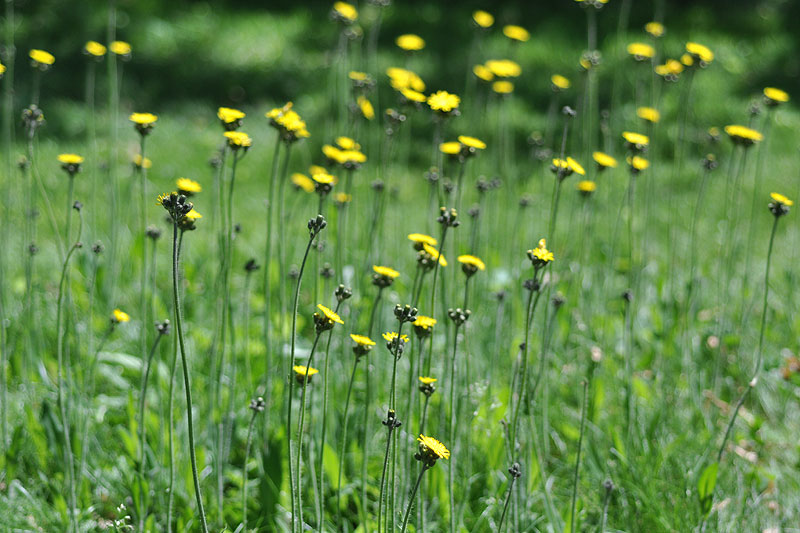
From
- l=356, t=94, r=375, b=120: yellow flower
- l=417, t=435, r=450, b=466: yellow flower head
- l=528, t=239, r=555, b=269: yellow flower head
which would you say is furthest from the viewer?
l=356, t=94, r=375, b=120: yellow flower

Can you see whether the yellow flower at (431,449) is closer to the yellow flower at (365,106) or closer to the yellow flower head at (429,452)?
the yellow flower head at (429,452)

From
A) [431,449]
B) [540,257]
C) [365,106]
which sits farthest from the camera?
[365,106]

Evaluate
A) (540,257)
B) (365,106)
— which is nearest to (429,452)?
(540,257)

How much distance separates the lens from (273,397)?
2686 mm

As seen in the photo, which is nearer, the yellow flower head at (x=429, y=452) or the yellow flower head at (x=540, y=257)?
the yellow flower head at (x=429, y=452)

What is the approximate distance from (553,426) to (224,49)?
Result: 537 centimetres

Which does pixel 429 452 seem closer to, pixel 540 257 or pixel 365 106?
pixel 540 257

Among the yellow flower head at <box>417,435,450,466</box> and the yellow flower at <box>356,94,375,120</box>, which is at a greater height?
the yellow flower at <box>356,94,375,120</box>

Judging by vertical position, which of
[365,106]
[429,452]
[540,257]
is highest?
[365,106]

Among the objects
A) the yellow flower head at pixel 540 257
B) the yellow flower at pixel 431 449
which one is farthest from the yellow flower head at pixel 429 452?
the yellow flower head at pixel 540 257

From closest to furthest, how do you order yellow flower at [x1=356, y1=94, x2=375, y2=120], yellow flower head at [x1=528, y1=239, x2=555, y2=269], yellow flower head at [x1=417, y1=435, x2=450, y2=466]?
yellow flower head at [x1=417, y1=435, x2=450, y2=466] → yellow flower head at [x1=528, y1=239, x2=555, y2=269] → yellow flower at [x1=356, y1=94, x2=375, y2=120]

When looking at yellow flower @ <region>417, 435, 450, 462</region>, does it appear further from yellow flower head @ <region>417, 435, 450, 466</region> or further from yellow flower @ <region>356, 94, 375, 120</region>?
yellow flower @ <region>356, 94, 375, 120</region>

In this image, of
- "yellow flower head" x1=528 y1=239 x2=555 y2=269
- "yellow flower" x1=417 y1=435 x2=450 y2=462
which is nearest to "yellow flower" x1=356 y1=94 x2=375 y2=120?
"yellow flower head" x1=528 y1=239 x2=555 y2=269

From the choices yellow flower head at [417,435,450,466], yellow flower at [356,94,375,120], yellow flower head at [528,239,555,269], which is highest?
yellow flower at [356,94,375,120]
